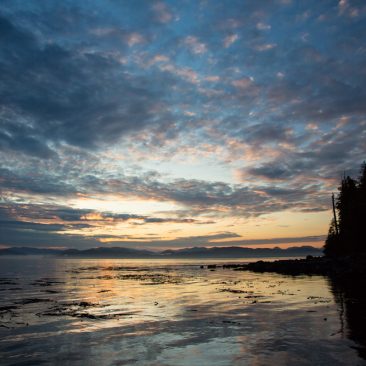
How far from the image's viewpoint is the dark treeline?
2379 inches

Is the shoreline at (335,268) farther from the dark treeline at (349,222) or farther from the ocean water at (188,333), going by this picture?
the ocean water at (188,333)

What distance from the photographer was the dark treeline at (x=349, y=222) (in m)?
60.4

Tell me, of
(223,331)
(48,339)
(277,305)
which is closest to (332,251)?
(277,305)

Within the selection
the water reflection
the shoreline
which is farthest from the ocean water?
the shoreline

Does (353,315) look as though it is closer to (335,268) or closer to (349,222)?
(335,268)

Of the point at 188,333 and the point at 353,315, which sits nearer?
the point at 188,333

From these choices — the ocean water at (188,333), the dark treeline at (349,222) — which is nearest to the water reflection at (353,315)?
the ocean water at (188,333)

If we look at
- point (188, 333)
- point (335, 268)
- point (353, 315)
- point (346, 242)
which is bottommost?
point (188, 333)

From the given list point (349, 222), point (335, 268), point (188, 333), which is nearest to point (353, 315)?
point (188, 333)

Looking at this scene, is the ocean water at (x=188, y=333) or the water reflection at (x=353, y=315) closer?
the ocean water at (x=188, y=333)

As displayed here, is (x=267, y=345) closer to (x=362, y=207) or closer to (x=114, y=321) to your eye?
(x=114, y=321)

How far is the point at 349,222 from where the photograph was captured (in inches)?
2483

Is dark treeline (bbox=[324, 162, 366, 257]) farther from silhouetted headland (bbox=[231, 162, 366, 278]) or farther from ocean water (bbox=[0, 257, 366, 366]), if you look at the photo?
ocean water (bbox=[0, 257, 366, 366])

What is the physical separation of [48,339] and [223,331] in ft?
27.7
